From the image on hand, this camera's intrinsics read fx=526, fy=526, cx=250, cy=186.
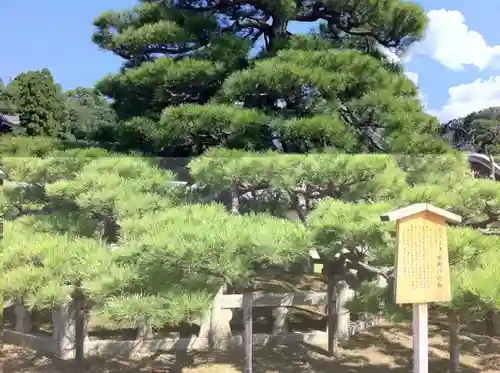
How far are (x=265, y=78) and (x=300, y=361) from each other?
1.36 metres

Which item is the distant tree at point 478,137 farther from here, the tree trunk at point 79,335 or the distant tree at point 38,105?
the tree trunk at point 79,335

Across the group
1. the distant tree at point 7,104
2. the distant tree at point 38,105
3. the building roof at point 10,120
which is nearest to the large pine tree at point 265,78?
the distant tree at point 38,105

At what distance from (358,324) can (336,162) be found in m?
1.13

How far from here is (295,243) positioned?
1.65 meters

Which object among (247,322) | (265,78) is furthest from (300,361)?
(265,78)

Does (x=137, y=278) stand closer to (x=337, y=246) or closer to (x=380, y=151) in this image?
(x=337, y=246)

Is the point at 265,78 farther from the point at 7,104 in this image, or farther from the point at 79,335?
the point at 7,104

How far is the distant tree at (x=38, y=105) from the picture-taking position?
23.2ft

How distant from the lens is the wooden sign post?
1.55 meters

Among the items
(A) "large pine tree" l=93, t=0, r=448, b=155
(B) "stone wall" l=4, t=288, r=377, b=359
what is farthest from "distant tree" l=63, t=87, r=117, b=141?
(B) "stone wall" l=4, t=288, r=377, b=359

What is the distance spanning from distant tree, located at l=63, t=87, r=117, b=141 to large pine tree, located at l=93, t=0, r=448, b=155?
0.30 metres

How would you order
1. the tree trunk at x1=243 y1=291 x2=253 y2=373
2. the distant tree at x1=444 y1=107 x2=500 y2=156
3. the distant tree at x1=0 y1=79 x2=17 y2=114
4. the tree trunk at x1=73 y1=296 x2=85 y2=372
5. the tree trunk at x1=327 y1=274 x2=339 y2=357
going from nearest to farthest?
the tree trunk at x1=243 y1=291 x2=253 y2=373
the tree trunk at x1=73 y1=296 x2=85 y2=372
the tree trunk at x1=327 y1=274 x2=339 y2=357
the distant tree at x1=444 y1=107 x2=500 y2=156
the distant tree at x1=0 y1=79 x2=17 y2=114

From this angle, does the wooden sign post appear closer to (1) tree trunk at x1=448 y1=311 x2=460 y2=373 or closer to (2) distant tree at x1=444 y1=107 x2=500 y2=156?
(1) tree trunk at x1=448 y1=311 x2=460 y2=373

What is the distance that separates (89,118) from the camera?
34.5ft
